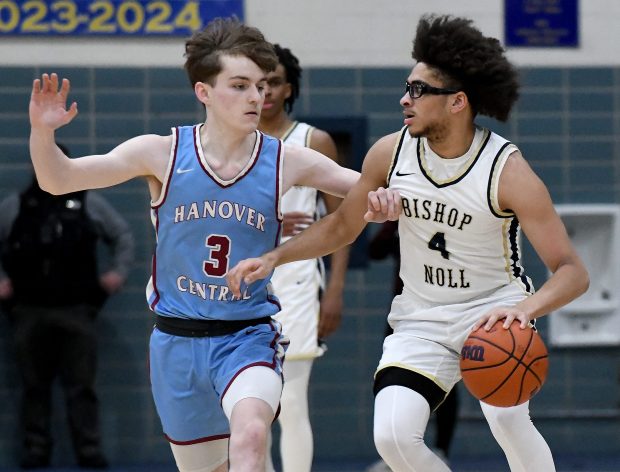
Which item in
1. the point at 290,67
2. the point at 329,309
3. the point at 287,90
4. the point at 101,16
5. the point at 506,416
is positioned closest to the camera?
the point at 506,416

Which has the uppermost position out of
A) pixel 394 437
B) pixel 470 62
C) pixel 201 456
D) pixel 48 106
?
pixel 470 62

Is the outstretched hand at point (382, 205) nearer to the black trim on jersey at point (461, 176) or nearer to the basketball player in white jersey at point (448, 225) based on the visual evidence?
the basketball player in white jersey at point (448, 225)

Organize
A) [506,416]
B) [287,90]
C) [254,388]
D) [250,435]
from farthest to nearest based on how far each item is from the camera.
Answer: [287,90], [506,416], [254,388], [250,435]

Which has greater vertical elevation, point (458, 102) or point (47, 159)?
point (458, 102)

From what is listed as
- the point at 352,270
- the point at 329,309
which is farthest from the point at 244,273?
the point at 352,270

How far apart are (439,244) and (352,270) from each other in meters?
3.58

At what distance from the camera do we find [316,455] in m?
8.24

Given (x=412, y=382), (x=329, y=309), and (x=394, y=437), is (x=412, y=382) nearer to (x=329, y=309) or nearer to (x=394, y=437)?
(x=394, y=437)

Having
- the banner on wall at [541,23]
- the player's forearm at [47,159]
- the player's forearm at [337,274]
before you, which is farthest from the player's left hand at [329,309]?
the banner on wall at [541,23]

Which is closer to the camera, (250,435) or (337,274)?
(250,435)

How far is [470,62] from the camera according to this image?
15.4 ft

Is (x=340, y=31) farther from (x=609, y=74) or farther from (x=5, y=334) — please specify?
(x=5, y=334)

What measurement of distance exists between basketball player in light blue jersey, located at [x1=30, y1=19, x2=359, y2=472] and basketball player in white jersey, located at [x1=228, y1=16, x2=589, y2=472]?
0.21 m

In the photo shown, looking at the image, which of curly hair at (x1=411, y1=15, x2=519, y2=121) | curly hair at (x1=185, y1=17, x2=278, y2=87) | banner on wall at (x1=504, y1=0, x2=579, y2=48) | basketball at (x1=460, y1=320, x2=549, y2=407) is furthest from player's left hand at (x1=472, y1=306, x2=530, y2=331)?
banner on wall at (x1=504, y1=0, x2=579, y2=48)
